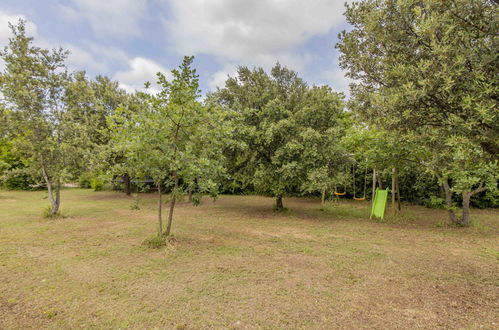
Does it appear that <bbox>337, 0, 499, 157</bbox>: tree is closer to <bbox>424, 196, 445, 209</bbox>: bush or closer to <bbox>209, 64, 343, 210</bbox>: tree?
<bbox>209, 64, 343, 210</bbox>: tree

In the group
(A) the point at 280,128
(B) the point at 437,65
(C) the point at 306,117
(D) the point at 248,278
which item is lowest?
(D) the point at 248,278

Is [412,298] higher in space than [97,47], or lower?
lower

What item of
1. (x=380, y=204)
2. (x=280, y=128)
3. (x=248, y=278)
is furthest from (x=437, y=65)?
(x=380, y=204)

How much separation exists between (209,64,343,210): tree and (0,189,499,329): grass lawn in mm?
2899

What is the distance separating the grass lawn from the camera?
358 centimetres

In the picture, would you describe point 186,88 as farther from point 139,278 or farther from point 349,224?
point 349,224

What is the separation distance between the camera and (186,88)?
6.38 metres

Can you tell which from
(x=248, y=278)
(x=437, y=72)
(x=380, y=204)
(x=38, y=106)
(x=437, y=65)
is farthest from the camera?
(x=380, y=204)

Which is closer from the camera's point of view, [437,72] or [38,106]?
[437,72]

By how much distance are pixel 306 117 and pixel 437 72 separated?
26.1 feet

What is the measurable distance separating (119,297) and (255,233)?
16.8 ft

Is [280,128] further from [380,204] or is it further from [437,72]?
[437,72]

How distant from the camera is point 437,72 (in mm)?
3615

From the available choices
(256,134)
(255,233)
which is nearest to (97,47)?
(256,134)
